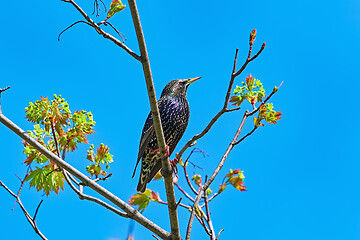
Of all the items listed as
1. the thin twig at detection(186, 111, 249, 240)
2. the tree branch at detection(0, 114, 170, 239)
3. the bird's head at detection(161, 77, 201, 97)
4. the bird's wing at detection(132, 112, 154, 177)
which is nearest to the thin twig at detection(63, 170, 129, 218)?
the tree branch at detection(0, 114, 170, 239)

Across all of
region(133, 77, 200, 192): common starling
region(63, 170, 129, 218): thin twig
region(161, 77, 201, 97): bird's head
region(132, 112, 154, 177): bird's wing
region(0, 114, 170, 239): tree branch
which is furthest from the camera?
region(161, 77, 201, 97): bird's head

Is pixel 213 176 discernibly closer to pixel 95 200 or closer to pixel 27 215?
pixel 95 200

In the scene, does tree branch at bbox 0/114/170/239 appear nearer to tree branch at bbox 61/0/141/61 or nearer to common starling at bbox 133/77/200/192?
common starling at bbox 133/77/200/192

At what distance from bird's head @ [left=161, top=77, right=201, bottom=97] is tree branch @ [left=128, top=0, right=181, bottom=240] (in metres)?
1.72

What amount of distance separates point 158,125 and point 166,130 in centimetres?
139

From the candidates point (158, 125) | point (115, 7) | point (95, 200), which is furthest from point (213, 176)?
point (115, 7)

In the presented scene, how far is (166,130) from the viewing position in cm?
443

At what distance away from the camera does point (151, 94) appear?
9.63 ft

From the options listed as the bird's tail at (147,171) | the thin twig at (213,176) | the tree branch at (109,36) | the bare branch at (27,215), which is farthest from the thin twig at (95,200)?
the tree branch at (109,36)

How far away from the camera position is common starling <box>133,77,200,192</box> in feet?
14.1

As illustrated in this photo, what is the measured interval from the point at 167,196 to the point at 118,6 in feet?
4.87

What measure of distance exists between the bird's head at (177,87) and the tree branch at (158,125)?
1.72m

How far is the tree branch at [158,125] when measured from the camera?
2699 millimetres

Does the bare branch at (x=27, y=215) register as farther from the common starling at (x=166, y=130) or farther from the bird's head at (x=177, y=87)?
the bird's head at (x=177, y=87)
